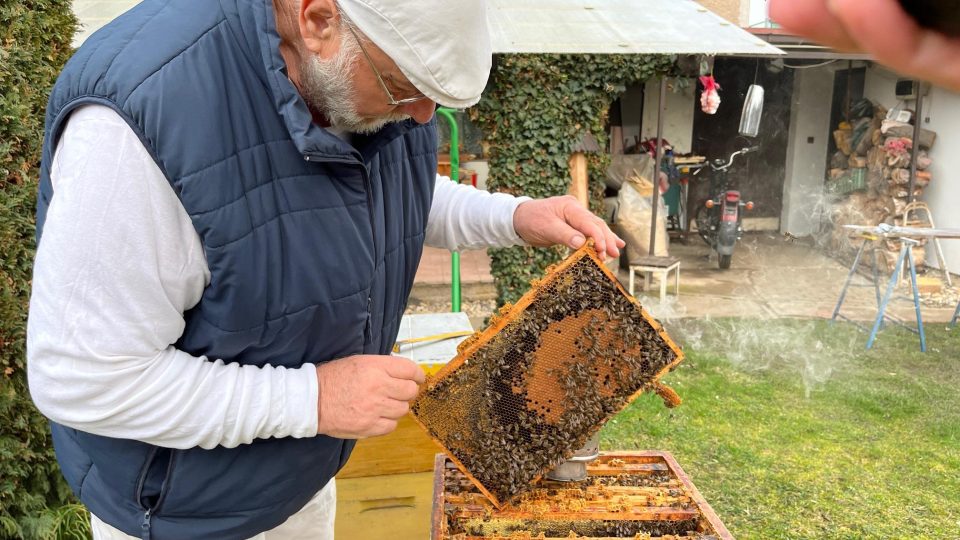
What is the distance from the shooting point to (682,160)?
1127 cm

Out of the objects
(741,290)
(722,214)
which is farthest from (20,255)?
(722,214)

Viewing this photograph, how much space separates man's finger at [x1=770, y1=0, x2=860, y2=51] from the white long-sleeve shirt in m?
1.26

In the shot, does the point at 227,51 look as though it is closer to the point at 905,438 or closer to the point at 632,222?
the point at 905,438

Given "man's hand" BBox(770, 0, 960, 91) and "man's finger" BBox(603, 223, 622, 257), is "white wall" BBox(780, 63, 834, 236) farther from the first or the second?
"man's hand" BBox(770, 0, 960, 91)

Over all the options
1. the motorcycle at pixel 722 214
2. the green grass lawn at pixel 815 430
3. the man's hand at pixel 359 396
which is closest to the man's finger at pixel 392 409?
the man's hand at pixel 359 396

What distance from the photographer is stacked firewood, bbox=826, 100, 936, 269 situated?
393 inches

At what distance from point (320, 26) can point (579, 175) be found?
220 inches

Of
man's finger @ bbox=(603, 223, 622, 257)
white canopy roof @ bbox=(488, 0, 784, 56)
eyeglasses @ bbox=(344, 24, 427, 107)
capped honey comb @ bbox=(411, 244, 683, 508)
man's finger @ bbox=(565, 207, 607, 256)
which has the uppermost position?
white canopy roof @ bbox=(488, 0, 784, 56)

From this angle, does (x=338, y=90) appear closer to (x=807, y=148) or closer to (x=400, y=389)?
(x=400, y=389)

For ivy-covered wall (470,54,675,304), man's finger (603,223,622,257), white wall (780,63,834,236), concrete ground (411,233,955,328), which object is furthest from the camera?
white wall (780,63,834,236)

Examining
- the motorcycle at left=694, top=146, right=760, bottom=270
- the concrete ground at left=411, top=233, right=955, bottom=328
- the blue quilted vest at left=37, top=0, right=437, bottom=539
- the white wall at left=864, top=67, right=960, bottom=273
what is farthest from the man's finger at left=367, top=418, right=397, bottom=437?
the white wall at left=864, top=67, right=960, bottom=273

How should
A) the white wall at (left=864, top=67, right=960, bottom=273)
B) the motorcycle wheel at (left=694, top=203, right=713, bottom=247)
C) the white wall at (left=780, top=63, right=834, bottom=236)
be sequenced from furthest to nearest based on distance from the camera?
the white wall at (left=780, top=63, right=834, bottom=236), the motorcycle wheel at (left=694, top=203, right=713, bottom=247), the white wall at (left=864, top=67, right=960, bottom=273)

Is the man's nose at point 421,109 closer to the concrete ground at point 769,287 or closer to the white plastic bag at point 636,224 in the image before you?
the concrete ground at point 769,287

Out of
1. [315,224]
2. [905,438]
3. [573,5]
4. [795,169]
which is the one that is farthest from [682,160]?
[315,224]
